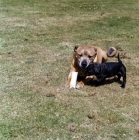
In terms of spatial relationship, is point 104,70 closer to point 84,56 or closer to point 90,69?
point 90,69

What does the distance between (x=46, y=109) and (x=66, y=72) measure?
183cm

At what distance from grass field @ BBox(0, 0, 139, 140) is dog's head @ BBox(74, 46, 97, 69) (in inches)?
17.6

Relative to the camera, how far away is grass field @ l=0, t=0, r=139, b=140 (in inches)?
205

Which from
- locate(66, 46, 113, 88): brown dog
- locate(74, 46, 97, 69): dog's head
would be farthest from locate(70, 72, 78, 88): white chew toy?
locate(74, 46, 97, 69): dog's head

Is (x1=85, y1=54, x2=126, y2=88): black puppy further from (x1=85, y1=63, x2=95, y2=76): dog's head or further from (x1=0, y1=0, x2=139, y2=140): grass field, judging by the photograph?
(x1=0, y1=0, x2=139, y2=140): grass field

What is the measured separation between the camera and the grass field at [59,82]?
17.0 feet

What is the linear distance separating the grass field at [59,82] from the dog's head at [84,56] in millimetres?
446

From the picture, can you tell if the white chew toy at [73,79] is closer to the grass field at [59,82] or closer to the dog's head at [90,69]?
the grass field at [59,82]

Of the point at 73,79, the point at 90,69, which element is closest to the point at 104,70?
the point at 90,69

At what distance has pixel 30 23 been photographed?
39.6ft

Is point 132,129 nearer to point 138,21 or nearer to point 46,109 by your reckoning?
point 46,109

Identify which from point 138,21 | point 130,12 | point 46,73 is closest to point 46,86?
point 46,73

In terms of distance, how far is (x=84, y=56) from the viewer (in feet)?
22.3

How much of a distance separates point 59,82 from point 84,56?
688mm
